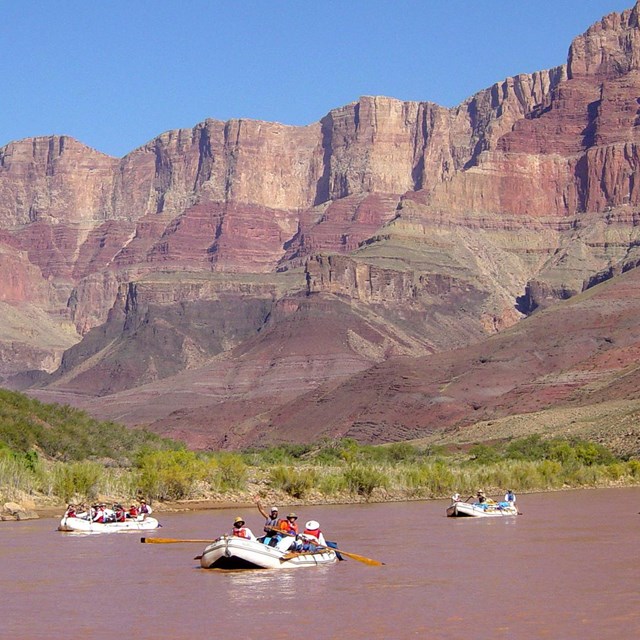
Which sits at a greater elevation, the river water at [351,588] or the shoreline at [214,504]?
the shoreline at [214,504]

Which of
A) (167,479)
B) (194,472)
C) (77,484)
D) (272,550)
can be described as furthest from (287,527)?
(194,472)

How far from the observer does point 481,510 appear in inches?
2817

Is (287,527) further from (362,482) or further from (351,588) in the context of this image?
(362,482)

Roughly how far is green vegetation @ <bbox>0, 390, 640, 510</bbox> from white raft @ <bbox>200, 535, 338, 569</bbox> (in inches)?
1077

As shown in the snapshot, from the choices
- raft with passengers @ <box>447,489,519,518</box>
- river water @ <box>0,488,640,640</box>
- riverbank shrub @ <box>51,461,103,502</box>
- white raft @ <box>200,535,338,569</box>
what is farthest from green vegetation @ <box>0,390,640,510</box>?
white raft @ <box>200,535,338,569</box>

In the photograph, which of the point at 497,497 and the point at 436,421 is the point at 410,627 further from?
the point at 436,421

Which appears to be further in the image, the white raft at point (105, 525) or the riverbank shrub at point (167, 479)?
the riverbank shrub at point (167, 479)

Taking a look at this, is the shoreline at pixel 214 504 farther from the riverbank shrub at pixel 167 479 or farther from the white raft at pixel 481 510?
the white raft at pixel 481 510

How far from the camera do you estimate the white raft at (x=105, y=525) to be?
60.1 metres

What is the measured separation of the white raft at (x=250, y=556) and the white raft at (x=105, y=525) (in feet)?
49.6

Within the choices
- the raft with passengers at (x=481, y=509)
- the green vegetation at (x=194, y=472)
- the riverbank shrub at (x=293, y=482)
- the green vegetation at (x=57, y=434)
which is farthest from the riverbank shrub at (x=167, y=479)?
the raft with passengers at (x=481, y=509)

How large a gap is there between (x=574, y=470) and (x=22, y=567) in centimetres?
6395

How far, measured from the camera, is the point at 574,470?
347 ft

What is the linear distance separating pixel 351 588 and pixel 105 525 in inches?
856
